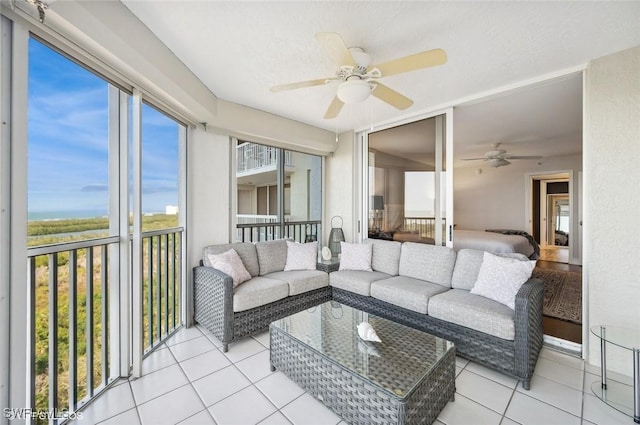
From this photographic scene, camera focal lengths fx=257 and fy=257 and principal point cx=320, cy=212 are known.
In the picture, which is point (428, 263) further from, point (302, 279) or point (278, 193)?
point (278, 193)

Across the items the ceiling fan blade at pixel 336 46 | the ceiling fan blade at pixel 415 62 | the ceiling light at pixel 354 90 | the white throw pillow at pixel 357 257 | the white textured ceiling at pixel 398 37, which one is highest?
the white textured ceiling at pixel 398 37

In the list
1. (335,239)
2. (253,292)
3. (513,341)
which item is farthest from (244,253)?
(513,341)

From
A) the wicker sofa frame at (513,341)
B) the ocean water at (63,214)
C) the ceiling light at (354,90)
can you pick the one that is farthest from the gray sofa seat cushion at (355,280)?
the ocean water at (63,214)

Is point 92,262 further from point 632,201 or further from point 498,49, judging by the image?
point 632,201

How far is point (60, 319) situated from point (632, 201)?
436 centimetres

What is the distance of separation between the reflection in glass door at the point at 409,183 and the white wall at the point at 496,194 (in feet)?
12.3

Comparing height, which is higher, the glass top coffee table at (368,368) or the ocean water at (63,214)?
the ocean water at (63,214)

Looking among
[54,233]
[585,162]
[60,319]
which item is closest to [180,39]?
[54,233]

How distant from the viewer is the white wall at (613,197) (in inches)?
81.8

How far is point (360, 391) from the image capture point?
1465 mm

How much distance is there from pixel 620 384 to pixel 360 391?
2.11 metres

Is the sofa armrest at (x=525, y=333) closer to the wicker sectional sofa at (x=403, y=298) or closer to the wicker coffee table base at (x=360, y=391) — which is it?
the wicker sectional sofa at (x=403, y=298)

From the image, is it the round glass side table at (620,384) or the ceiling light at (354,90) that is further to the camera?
the ceiling light at (354,90)

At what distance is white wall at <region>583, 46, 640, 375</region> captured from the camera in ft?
6.82
